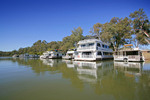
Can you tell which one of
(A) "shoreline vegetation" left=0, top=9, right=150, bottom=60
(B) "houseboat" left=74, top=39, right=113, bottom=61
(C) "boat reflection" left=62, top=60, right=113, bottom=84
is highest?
(A) "shoreline vegetation" left=0, top=9, right=150, bottom=60

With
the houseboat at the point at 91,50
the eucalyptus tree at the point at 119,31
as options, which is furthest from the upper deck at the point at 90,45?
the eucalyptus tree at the point at 119,31

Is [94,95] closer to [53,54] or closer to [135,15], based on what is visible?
[135,15]

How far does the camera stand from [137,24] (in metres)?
28.8

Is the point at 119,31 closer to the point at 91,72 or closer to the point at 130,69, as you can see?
the point at 130,69

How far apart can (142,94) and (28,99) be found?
5756mm

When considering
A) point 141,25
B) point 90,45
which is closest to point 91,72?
point 90,45

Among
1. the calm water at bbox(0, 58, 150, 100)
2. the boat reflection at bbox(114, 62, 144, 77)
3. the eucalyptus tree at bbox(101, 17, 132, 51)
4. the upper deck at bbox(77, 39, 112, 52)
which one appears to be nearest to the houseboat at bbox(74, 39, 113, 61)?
the upper deck at bbox(77, 39, 112, 52)

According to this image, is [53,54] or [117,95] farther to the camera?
[53,54]

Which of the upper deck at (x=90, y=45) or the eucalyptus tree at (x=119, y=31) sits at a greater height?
the eucalyptus tree at (x=119, y=31)

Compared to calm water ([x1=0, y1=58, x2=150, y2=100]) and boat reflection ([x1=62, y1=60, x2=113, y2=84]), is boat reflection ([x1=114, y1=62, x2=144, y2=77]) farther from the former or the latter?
boat reflection ([x1=62, y1=60, x2=113, y2=84])

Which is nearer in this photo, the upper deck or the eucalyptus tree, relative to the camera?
the upper deck

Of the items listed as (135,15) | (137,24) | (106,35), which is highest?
(135,15)

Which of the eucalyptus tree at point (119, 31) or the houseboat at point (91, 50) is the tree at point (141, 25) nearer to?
the eucalyptus tree at point (119, 31)

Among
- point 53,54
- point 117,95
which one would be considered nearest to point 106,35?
point 53,54
